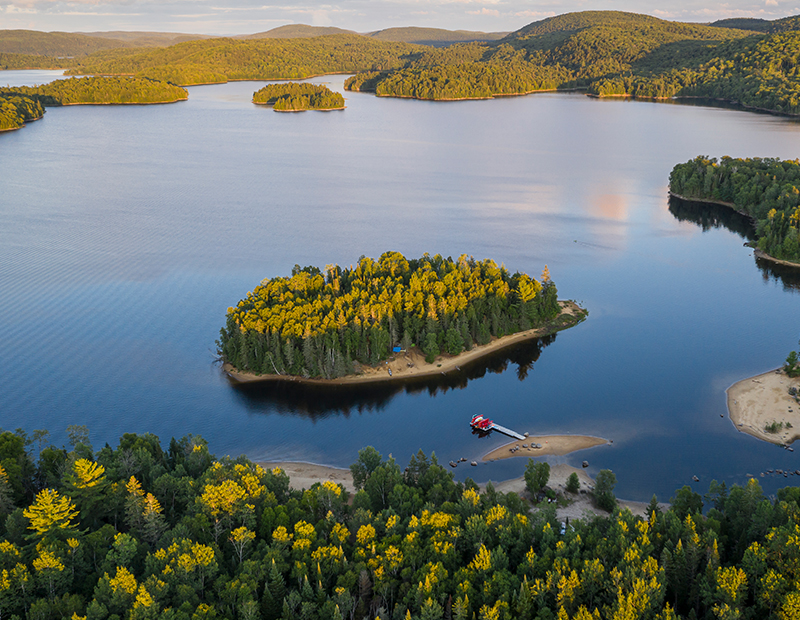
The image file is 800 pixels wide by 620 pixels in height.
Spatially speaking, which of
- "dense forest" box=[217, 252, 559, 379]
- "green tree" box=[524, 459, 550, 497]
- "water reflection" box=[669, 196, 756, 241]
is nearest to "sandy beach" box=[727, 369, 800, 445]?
"green tree" box=[524, 459, 550, 497]

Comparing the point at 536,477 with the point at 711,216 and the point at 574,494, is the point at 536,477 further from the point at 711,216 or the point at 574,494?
the point at 711,216

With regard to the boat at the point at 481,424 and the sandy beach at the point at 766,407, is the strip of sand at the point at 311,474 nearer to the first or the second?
the boat at the point at 481,424

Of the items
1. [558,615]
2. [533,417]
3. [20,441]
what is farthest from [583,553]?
[20,441]

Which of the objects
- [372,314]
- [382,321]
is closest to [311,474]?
[372,314]

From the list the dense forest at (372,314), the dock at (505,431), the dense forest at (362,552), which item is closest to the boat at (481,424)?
the dock at (505,431)

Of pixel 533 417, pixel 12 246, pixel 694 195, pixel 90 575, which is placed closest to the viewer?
pixel 90 575

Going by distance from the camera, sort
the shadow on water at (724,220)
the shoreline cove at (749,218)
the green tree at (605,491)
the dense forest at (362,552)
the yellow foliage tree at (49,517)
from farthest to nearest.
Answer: the shoreline cove at (749,218) < the shadow on water at (724,220) < the green tree at (605,491) < the yellow foliage tree at (49,517) < the dense forest at (362,552)

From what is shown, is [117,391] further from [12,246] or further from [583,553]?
[12,246]
